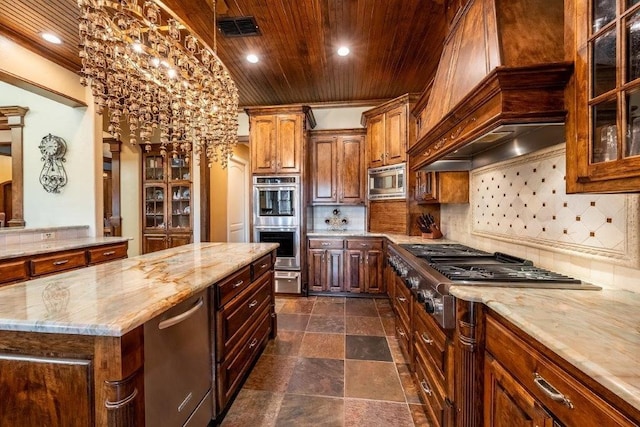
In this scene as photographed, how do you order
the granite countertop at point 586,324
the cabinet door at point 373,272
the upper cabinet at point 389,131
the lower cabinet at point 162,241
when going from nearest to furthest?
the granite countertop at point 586,324 < the upper cabinet at point 389,131 < the cabinet door at point 373,272 < the lower cabinet at point 162,241

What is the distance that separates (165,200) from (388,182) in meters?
4.14

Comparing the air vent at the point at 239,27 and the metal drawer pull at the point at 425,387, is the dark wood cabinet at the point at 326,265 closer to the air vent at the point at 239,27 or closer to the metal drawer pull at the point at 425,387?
the metal drawer pull at the point at 425,387

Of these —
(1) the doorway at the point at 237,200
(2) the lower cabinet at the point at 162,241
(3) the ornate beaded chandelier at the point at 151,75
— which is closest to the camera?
(3) the ornate beaded chandelier at the point at 151,75

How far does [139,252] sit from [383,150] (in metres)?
4.89

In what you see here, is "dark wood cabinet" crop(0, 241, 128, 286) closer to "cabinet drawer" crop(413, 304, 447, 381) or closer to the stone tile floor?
the stone tile floor

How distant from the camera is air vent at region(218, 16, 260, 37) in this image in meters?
2.59

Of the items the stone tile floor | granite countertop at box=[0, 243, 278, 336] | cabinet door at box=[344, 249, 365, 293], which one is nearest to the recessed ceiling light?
granite countertop at box=[0, 243, 278, 336]

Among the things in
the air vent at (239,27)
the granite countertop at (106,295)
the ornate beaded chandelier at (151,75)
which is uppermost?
the air vent at (239,27)

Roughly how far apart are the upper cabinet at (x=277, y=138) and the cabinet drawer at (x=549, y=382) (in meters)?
3.33

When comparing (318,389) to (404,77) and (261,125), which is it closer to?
(261,125)

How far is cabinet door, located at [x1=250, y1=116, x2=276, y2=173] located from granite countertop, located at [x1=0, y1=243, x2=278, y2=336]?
2.41 meters

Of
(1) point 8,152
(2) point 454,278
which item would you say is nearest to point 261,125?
(2) point 454,278

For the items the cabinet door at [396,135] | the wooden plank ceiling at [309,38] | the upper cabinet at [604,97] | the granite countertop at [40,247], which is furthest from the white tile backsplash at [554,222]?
the granite countertop at [40,247]

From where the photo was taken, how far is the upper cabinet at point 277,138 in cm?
405
